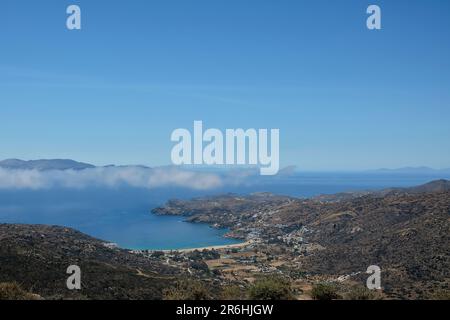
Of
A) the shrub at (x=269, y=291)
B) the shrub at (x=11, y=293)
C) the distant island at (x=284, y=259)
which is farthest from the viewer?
the distant island at (x=284, y=259)

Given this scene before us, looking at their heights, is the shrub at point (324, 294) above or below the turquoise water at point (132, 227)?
above

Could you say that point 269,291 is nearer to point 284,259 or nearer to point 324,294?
point 324,294

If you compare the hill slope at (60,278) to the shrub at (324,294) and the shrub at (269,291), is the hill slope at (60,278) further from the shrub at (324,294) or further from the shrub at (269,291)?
the shrub at (324,294)

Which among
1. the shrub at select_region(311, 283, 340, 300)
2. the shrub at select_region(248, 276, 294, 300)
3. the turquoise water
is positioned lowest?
the turquoise water

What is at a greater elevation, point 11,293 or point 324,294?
point 11,293

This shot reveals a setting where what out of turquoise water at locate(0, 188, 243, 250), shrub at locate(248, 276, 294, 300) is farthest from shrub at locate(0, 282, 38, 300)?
turquoise water at locate(0, 188, 243, 250)

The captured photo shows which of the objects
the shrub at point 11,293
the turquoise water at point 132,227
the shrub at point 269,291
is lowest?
the turquoise water at point 132,227

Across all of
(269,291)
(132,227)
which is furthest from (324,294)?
(132,227)

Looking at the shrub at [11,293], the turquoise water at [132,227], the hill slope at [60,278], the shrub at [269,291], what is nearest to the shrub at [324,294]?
the shrub at [269,291]

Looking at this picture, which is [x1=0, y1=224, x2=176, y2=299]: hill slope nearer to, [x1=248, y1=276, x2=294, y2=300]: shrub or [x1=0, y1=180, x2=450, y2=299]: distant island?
[x1=0, y1=180, x2=450, y2=299]: distant island

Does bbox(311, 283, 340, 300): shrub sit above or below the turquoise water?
above
